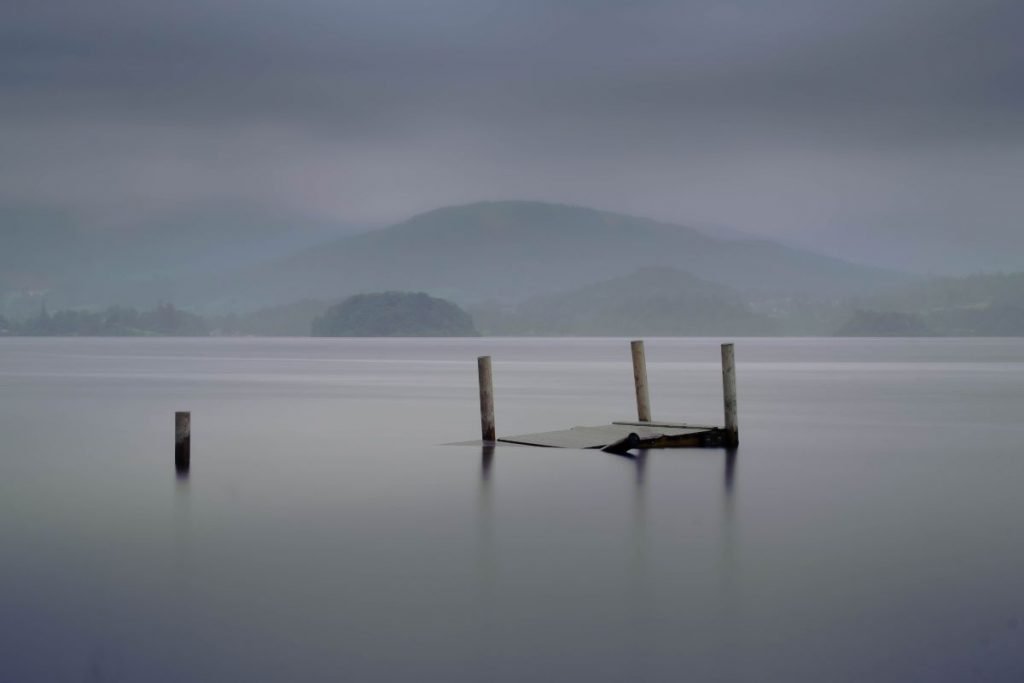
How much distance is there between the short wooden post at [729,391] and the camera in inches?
945

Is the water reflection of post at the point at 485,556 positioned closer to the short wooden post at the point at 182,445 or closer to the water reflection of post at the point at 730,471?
the water reflection of post at the point at 730,471

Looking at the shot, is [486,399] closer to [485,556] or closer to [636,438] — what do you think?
[636,438]

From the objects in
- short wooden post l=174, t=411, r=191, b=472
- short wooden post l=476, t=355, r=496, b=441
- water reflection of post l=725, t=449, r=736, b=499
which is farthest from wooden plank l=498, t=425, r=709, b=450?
short wooden post l=174, t=411, r=191, b=472

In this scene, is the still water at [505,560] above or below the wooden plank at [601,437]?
below

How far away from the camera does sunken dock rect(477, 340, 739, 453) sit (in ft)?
77.8

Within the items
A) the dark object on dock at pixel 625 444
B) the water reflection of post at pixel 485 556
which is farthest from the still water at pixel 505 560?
the dark object on dock at pixel 625 444

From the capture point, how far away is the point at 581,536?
14930 millimetres

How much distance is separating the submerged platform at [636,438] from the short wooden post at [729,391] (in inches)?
6.6

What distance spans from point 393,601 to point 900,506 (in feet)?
30.7

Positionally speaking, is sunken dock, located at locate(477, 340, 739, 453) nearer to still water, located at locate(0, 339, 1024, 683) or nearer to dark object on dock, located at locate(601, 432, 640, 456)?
dark object on dock, located at locate(601, 432, 640, 456)

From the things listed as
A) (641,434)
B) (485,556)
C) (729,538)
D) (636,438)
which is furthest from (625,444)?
(485,556)

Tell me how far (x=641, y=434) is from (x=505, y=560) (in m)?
10.9

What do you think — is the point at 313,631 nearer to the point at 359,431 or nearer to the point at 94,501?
the point at 94,501

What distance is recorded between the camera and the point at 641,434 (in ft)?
78.8
